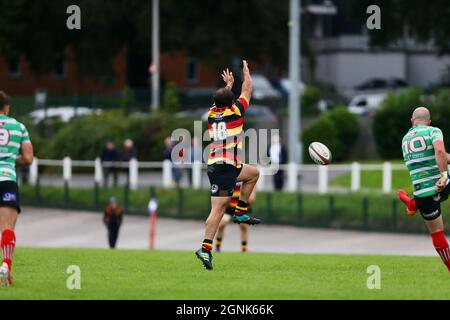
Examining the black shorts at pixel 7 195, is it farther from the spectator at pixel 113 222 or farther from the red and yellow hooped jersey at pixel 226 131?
the spectator at pixel 113 222

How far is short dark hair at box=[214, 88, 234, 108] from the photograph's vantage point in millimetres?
15172

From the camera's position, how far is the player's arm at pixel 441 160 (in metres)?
14.4

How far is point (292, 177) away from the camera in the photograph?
36.6 m

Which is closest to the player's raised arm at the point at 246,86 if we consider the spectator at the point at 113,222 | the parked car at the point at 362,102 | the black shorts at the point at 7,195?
the black shorts at the point at 7,195

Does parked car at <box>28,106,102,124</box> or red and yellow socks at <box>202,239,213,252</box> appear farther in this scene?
parked car at <box>28,106,102,124</box>

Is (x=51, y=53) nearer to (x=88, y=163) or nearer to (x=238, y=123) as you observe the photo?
(x=88, y=163)

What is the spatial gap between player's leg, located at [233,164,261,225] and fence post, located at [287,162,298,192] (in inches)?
796

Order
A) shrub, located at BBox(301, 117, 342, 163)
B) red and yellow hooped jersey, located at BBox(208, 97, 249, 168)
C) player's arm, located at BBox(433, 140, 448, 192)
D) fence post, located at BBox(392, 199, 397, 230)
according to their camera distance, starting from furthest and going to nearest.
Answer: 1. shrub, located at BBox(301, 117, 342, 163)
2. fence post, located at BBox(392, 199, 397, 230)
3. red and yellow hooped jersey, located at BBox(208, 97, 249, 168)
4. player's arm, located at BBox(433, 140, 448, 192)

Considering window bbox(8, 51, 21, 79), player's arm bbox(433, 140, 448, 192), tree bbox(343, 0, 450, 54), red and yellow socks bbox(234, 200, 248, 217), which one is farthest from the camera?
window bbox(8, 51, 21, 79)

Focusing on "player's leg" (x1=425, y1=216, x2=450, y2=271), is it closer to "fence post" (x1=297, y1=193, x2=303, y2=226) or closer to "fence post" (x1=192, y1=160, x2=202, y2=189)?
"fence post" (x1=297, y1=193, x2=303, y2=226)

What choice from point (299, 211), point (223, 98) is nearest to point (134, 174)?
point (299, 211)

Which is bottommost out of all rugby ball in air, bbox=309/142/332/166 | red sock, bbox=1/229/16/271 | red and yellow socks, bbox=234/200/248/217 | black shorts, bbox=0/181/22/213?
red sock, bbox=1/229/16/271

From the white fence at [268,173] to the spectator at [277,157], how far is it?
24 cm

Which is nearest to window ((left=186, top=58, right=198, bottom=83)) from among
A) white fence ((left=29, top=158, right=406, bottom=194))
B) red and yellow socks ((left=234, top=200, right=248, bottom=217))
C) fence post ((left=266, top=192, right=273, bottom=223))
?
white fence ((left=29, top=158, right=406, bottom=194))
